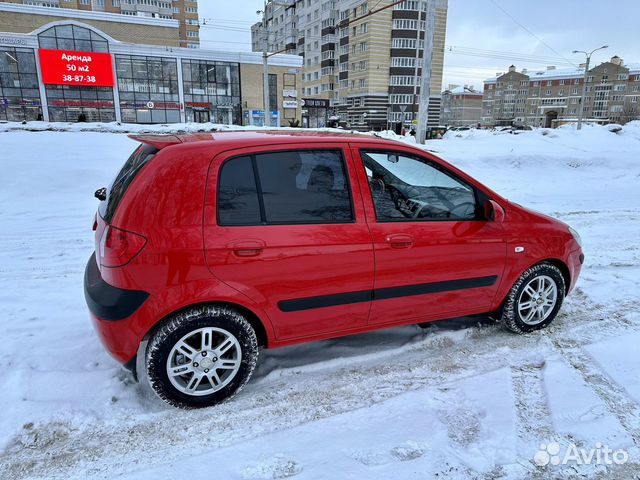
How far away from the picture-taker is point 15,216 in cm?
734

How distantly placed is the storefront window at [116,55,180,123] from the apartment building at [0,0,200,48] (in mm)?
9036

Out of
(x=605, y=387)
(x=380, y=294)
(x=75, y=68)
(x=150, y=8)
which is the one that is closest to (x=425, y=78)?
(x=380, y=294)

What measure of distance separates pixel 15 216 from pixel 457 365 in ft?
24.4

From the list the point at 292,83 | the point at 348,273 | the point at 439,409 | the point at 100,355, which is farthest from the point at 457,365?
the point at 292,83

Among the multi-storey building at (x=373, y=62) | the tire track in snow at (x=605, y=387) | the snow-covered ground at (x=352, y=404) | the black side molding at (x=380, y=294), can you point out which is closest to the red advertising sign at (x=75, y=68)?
the multi-storey building at (x=373, y=62)

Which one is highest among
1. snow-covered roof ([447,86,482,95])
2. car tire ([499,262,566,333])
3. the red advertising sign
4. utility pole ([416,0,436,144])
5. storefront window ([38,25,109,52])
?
snow-covered roof ([447,86,482,95])

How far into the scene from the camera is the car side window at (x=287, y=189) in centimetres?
279

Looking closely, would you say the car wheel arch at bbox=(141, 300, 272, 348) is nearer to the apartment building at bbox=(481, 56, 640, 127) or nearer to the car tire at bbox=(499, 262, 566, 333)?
the car tire at bbox=(499, 262, 566, 333)

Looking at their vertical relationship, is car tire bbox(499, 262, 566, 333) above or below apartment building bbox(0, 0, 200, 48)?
below

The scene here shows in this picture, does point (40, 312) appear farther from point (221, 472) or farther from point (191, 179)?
point (221, 472)

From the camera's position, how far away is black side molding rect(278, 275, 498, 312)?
297 centimetres

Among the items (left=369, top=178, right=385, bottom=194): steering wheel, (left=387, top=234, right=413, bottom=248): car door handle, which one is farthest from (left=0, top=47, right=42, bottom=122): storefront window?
(left=387, top=234, right=413, bottom=248): car door handle

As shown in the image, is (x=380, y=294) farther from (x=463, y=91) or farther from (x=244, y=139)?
(x=463, y=91)

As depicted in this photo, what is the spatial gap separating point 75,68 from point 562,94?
109952 millimetres
